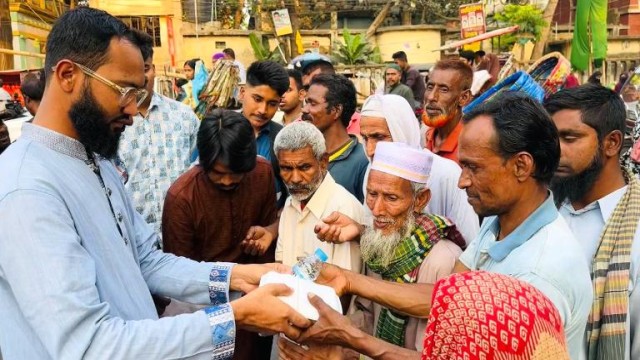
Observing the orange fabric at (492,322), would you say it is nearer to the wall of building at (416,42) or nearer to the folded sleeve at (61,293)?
the folded sleeve at (61,293)

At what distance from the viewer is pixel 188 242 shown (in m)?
3.16

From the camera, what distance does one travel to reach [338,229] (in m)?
2.75

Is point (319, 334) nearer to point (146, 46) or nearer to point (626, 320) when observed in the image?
point (626, 320)

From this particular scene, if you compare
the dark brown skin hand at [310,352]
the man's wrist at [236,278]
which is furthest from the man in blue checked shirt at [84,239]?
the man's wrist at [236,278]

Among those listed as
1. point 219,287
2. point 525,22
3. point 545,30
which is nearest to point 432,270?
point 219,287

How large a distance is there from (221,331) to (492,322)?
872 mm

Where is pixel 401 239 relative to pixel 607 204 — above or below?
below

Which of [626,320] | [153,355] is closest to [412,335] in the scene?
[626,320]

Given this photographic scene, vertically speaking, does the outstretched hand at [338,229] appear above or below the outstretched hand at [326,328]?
above

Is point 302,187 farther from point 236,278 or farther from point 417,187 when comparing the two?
point 236,278

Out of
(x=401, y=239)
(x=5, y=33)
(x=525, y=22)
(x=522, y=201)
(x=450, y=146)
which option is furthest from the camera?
(x=5, y=33)

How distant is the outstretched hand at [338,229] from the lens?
270 cm

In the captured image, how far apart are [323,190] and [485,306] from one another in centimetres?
174

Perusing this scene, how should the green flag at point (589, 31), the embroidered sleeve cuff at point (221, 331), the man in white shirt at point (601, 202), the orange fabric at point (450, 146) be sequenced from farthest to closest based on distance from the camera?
the green flag at point (589, 31)
the orange fabric at point (450, 146)
the man in white shirt at point (601, 202)
the embroidered sleeve cuff at point (221, 331)
